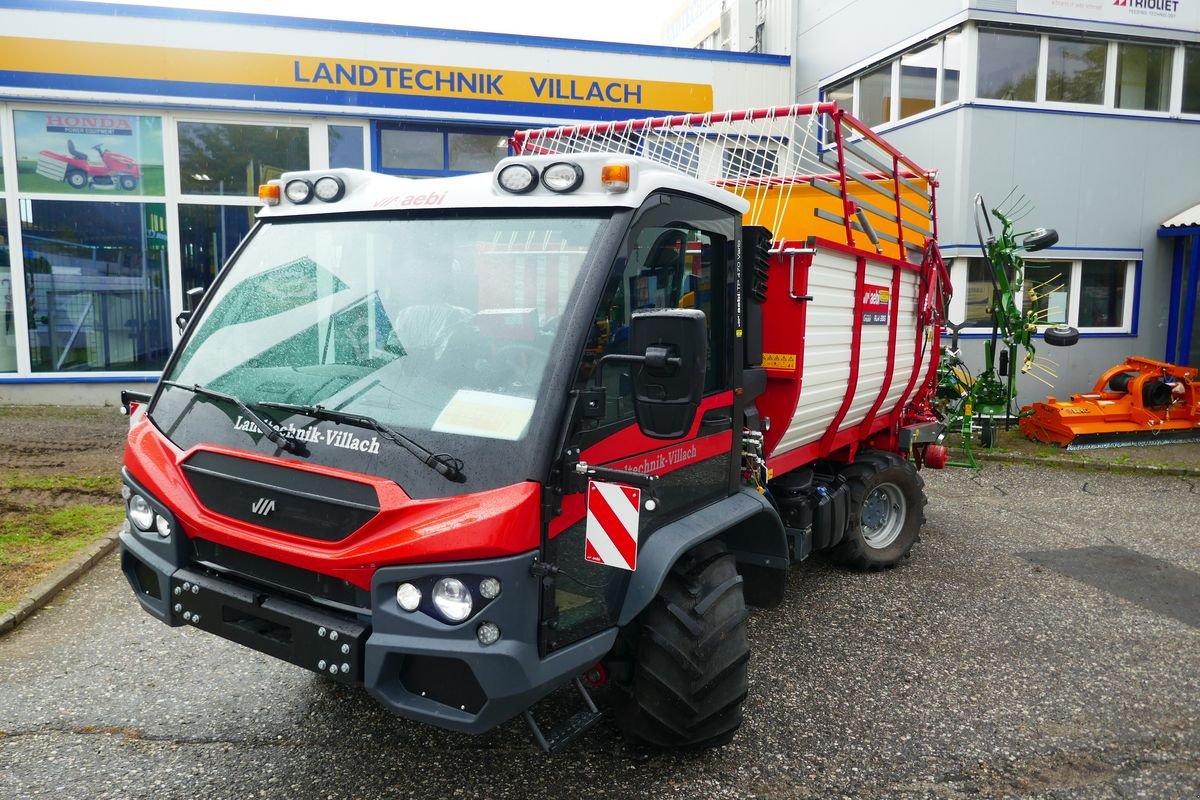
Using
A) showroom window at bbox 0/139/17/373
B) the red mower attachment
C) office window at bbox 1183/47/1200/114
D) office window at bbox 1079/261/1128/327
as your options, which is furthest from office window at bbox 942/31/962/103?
showroom window at bbox 0/139/17/373

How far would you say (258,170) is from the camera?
1095 centimetres

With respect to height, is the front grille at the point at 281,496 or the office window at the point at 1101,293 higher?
the office window at the point at 1101,293

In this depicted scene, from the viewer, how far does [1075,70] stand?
450 inches

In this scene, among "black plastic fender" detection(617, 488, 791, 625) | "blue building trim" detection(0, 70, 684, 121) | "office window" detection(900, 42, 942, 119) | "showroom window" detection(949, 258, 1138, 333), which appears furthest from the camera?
"office window" detection(900, 42, 942, 119)

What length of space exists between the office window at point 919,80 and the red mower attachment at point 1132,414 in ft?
14.1

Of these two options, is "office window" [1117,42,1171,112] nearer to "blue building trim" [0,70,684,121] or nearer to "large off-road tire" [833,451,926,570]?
"blue building trim" [0,70,684,121]

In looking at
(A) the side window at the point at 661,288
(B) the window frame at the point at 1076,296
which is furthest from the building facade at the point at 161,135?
(A) the side window at the point at 661,288

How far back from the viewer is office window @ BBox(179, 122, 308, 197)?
423 inches

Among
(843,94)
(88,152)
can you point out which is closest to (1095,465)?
(843,94)

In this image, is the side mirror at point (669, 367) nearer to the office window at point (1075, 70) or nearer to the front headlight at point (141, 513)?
the front headlight at point (141, 513)

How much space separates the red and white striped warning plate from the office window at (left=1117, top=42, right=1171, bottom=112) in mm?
12066

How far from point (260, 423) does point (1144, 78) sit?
1302 centimetres

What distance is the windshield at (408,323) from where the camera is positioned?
2742 millimetres

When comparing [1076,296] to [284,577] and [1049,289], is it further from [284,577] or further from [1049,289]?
[284,577]
